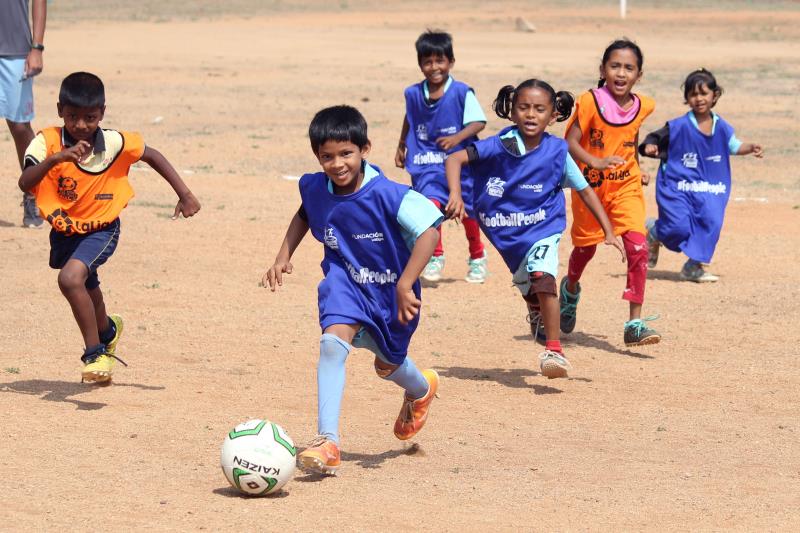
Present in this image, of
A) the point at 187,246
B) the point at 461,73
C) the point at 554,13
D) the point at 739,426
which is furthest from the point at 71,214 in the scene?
the point at 554,13

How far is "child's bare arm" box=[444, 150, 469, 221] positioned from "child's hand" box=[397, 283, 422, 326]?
48.0 inches

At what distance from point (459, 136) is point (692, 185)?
92.4 inches

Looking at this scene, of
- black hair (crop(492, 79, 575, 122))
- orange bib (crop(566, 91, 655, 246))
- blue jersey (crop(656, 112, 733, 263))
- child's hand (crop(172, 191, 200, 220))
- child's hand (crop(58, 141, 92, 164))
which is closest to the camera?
child's hand (crop(58, 141, 92, 164))

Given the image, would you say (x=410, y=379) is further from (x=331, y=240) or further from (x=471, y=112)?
(x=471, y=112)

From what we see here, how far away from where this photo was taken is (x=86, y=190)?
7789mm

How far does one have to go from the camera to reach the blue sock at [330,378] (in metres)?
6.37

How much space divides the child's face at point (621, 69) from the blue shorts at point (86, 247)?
3402 mm

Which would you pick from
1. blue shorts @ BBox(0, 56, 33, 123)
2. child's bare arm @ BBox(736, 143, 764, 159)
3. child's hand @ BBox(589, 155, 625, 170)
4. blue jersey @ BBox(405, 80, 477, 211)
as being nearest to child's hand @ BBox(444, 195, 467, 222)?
child's hand @ BBox(589, 155, 625, 170)

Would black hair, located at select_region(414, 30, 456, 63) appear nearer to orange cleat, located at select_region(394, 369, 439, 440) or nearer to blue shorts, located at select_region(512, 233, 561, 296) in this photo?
blue shorts, located at select_region(512, 233, 561, 296)

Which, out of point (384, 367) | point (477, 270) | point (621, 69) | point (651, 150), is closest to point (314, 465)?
point (384, 367)

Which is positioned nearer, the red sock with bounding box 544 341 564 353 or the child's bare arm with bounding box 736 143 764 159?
the red sock with bounding box 544 341 564 353

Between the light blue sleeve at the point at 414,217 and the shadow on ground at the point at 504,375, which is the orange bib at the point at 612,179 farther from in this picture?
the light blue sleeve at the point at 414,217

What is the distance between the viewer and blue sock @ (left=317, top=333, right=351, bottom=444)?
6367 millimetres

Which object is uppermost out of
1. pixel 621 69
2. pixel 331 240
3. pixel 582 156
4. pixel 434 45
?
pixel 434 45
